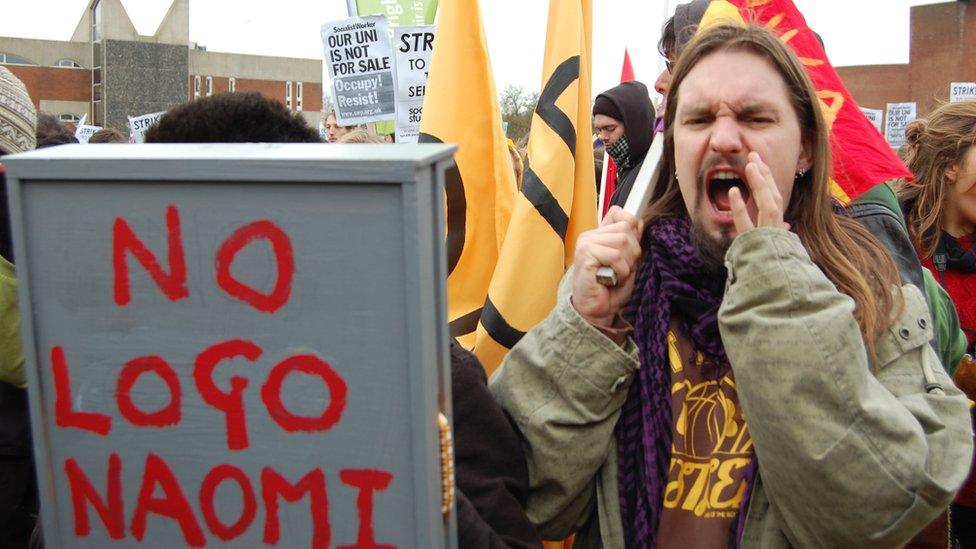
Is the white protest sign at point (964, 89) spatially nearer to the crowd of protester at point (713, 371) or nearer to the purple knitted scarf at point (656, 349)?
the crowd of protester at point (713, 371)

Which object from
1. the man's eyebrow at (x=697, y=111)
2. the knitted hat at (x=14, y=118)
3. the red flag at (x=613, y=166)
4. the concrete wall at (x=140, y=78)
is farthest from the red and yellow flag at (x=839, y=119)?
the concrete wall at (x=140, y=78)

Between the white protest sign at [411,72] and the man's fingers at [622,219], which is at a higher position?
the white protest sign at [411,72]

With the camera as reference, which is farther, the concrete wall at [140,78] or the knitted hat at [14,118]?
the concrete wall at [140,78]

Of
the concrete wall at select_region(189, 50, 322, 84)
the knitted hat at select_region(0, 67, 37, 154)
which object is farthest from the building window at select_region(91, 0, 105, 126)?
the knitted hat at select_region(0, 67, 37, 154)

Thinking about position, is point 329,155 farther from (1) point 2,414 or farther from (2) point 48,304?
(1) point 2,414

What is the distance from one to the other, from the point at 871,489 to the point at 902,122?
12534mm

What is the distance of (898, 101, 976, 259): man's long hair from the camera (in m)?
3.42

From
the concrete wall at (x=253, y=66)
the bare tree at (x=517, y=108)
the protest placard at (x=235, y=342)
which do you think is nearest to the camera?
the protest placard at (x=235, y=342)

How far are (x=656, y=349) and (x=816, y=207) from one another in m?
0.43

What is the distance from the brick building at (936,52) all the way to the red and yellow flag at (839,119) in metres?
33.2

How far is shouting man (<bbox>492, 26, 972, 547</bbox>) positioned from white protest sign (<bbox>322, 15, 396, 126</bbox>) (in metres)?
4.51

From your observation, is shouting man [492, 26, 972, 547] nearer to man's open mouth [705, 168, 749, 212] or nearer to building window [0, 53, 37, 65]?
man's open mouth [705, 168, 749, 212]

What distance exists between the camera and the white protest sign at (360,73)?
20.1 feet

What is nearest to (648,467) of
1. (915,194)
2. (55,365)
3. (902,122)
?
(55,365)
